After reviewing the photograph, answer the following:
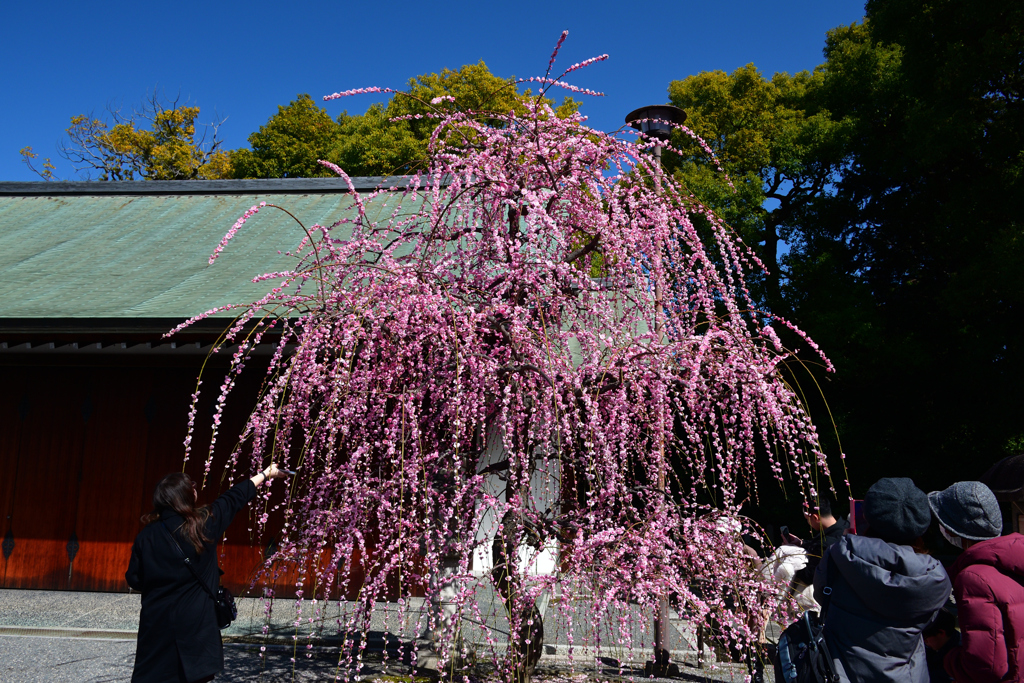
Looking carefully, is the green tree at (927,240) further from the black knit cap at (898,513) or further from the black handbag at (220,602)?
the black handbag at (220,602)

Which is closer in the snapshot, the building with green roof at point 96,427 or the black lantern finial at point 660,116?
the black lantern finial at point 660,116

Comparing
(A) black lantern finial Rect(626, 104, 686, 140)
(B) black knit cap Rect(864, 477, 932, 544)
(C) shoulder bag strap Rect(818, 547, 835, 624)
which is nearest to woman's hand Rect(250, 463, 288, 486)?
(C) shoulder bag strap Rect(818, 547, 835, 624)

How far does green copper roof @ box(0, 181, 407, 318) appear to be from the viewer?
262 inches

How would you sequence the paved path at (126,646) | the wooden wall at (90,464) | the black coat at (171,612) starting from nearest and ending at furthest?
the black coat at (171,612)
the paved path at (126,646)
the wooden wall at (90,464)

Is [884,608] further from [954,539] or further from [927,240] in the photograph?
[927,240]

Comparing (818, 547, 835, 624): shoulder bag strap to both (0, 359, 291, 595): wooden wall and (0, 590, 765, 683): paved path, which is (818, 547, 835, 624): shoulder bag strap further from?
(0, 359, 291, 595): wooden wall

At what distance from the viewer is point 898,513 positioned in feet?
8.39

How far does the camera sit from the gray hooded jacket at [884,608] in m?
2.46

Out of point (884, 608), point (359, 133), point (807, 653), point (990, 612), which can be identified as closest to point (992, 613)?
point (990, 612)

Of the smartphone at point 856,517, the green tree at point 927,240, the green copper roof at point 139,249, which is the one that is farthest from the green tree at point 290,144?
the smartphone at point 856,517

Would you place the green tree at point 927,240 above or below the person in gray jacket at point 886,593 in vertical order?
above

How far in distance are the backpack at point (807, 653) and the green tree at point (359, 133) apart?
1582cm

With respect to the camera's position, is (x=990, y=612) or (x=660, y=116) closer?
(x=990, y=612)

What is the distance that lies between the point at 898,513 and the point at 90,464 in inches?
303
